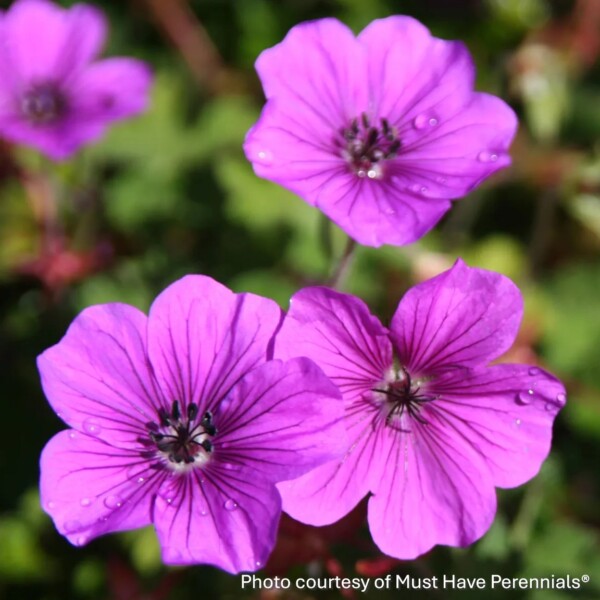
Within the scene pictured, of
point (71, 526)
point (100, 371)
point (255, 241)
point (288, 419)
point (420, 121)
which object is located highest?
point (255, 241)

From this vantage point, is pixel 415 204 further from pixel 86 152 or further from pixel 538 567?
pixel 86 152

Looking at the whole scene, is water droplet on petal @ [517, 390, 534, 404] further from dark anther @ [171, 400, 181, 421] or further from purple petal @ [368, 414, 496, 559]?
dark anther @ [171, 400, 181, 421]

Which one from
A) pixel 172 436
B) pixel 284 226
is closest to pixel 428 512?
pixel 172 436

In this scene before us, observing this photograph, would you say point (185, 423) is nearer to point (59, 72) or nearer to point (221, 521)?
point (221, 521)

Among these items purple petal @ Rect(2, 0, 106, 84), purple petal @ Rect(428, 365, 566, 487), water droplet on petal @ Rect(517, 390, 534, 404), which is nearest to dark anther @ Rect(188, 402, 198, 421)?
purple petal @ Rect(428, 365, 566, 487)

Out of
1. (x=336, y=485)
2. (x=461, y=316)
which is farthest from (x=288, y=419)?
(x=461, y=316)

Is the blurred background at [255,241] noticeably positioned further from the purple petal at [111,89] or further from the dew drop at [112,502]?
the dew drop at [112,502]

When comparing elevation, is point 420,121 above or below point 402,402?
above
